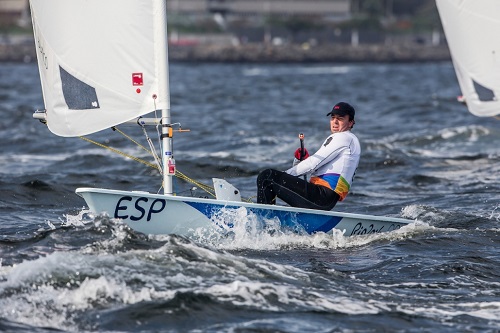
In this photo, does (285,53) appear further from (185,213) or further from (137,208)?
(137,208)

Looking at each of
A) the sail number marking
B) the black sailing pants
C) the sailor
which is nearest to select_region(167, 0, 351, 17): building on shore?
the sailor

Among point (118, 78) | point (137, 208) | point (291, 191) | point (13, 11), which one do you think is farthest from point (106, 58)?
point (13, 11)

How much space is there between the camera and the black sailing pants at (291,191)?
31.3ft

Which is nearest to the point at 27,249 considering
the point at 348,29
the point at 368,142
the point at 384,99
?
the point at 368,142

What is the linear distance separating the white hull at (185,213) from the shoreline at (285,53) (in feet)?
227

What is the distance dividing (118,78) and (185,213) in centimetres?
138

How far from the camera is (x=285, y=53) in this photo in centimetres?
8312

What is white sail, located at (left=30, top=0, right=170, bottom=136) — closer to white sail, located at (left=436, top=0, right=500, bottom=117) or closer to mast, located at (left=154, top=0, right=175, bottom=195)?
mast, located at (left=154, top=0, right=175, bottom=195)

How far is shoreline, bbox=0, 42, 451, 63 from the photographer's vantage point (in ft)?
258

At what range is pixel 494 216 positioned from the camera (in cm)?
1159

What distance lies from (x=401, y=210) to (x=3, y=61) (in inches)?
2674

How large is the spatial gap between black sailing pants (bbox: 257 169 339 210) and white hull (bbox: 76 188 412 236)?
0.18 m

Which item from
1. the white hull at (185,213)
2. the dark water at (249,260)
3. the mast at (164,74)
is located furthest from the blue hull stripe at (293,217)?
the mast at (164,74)

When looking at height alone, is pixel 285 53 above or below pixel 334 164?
above
